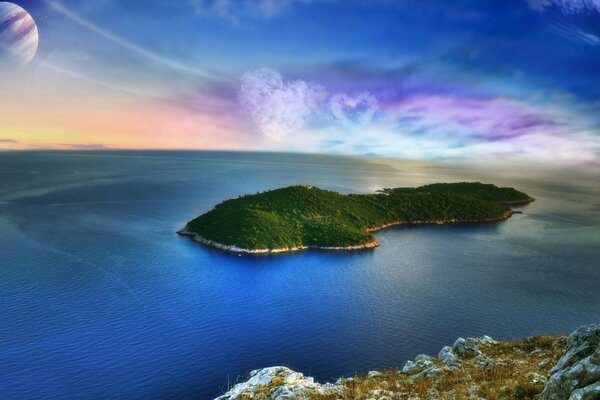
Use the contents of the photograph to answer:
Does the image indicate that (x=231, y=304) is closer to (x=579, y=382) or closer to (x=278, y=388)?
(x=278, y=388)

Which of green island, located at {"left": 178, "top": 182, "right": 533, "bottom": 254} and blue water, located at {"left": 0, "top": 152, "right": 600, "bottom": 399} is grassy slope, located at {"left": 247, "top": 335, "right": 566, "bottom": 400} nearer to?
blue water, located at {"left": 0, "top": 152, "right": 600, "bottom": 399}

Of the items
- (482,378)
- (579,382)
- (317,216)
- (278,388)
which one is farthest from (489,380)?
(317,216)

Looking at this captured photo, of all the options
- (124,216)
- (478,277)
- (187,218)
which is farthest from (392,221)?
(124,216)

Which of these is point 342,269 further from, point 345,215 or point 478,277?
point 345,215

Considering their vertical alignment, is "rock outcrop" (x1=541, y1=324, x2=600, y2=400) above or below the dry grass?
above

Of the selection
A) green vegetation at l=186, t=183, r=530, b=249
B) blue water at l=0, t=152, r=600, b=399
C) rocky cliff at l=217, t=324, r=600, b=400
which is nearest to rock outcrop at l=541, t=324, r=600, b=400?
rocky cliff at l=217, t=324, r=600, b=400
